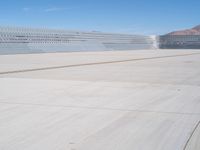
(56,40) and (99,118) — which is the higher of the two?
(99,118)

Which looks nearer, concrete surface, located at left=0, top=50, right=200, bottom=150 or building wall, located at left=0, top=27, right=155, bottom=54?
concrete surface, located at left=0, top=50, right=200, bottom=150

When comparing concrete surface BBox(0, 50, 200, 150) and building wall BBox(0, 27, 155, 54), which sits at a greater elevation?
concrete surface BBox(0, 50, 200, 150)

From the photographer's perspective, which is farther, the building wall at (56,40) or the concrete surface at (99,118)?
the building wall at (56,40)

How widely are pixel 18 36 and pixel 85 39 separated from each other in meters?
30.1

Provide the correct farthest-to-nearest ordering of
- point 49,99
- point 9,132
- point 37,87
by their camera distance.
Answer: point 37,87 → point 49,99 → point 9,132

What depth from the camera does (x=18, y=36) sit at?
7106cm

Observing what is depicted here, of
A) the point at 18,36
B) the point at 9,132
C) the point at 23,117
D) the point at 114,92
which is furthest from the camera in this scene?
the point at 18,36

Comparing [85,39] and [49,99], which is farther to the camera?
[85,39]

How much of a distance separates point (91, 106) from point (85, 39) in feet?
296

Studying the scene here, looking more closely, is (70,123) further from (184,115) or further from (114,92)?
(114,92)

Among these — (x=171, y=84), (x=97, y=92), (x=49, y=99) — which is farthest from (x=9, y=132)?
(x=171, y=84)

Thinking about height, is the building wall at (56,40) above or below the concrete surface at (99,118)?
below

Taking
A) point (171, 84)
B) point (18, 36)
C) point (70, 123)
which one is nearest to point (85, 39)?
point (18, 36)

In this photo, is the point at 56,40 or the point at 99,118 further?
the point at 56,40
